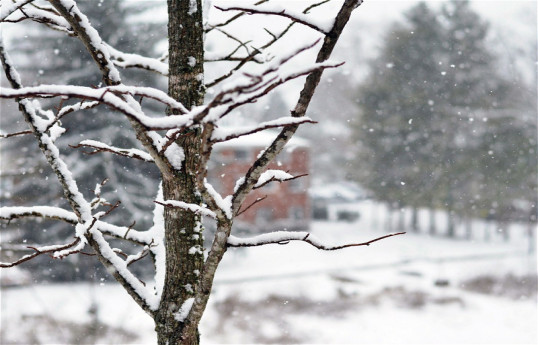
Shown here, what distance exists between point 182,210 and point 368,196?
21.9 m

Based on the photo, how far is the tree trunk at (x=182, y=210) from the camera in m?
1.63

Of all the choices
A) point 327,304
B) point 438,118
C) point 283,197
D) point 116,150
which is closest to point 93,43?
point 116,150

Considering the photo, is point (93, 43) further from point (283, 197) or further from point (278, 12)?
point (283, 197)

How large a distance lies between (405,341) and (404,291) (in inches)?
151

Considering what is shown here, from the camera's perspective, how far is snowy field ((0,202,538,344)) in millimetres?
10836

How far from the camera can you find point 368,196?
22906 millimetres

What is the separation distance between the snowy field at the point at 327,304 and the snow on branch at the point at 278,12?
970 centimetres

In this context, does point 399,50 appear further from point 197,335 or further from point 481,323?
point 197,335

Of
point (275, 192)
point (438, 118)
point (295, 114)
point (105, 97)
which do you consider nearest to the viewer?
point (105, 97)

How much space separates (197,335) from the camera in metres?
1.68

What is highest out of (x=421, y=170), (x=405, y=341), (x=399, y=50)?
(x=399, y=50)

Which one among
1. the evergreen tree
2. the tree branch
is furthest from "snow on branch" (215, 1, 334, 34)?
the evergreen tree

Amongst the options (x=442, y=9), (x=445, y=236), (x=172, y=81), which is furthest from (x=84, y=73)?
(x=445, y=236)

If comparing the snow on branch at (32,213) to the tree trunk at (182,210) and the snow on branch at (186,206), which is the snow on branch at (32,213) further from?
the snow on branch at (186,206)
